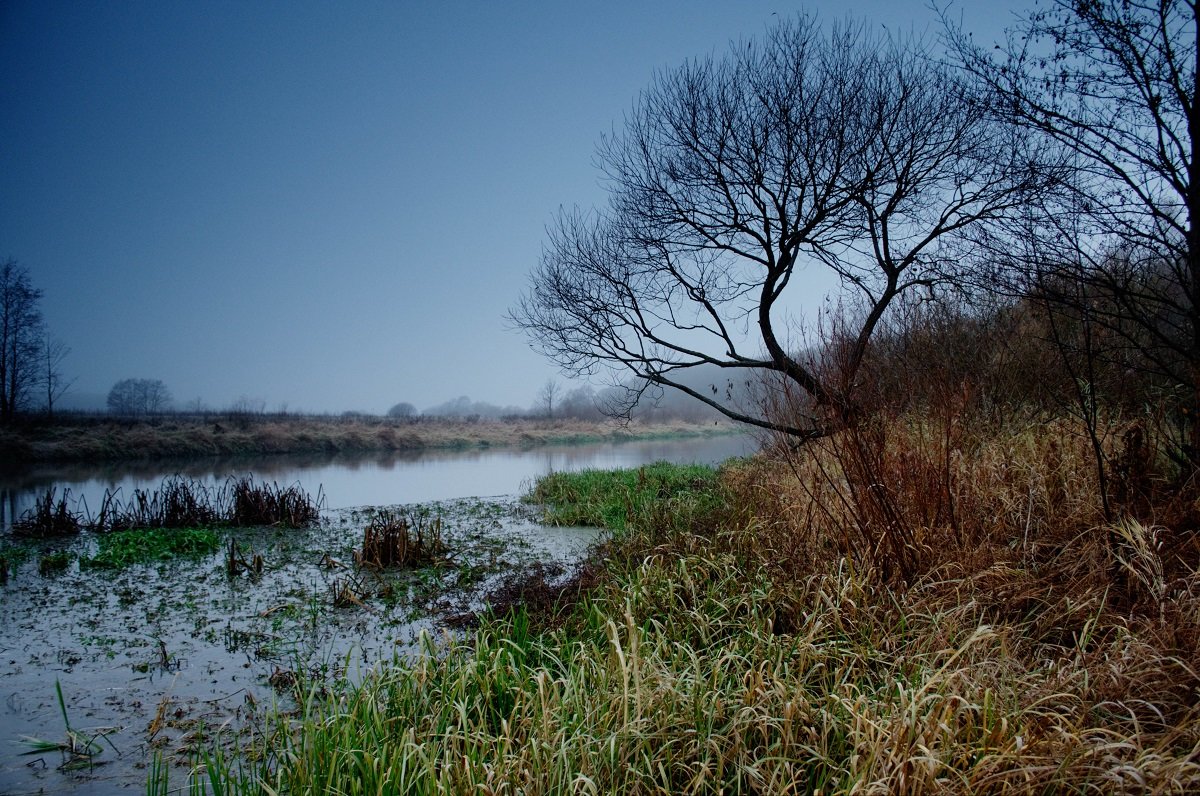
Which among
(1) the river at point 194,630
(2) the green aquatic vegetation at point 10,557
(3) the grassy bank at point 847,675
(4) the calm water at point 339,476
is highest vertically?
(3) the grassy bank at point 847,675

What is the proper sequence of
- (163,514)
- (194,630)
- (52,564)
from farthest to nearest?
(163,514), (52,564), (194,630)

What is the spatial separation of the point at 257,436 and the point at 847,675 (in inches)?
1180

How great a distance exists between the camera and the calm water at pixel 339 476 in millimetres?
14445

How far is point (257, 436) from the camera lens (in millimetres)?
27750

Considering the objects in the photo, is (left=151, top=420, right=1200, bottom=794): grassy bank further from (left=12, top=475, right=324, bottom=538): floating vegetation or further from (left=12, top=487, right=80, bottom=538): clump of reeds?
(left=12, top=487, right=80, bottom=538): clump of reeds

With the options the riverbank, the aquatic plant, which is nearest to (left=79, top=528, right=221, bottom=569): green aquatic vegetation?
the aquatic plant

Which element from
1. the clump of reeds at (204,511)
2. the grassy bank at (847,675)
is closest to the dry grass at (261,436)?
the clump of reeds at (204,511)

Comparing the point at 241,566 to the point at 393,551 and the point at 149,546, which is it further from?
the point at 149,546

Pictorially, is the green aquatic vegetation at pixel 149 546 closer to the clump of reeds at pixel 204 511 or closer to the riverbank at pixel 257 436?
the clump of reeds at pixel 204 511

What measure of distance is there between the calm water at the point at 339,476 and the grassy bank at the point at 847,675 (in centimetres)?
879

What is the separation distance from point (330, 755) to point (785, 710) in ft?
6.41

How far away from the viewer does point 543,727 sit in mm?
2494

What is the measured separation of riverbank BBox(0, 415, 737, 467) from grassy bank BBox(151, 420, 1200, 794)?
32.2 ft

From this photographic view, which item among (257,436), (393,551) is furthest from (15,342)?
(393,551)
